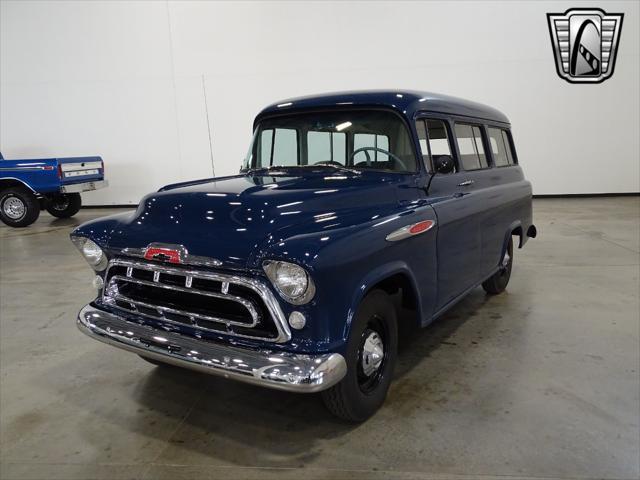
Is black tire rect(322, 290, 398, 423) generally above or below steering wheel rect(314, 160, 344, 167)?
below

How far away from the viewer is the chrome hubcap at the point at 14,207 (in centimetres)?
919

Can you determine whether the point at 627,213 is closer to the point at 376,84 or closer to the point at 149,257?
the point at 376,84

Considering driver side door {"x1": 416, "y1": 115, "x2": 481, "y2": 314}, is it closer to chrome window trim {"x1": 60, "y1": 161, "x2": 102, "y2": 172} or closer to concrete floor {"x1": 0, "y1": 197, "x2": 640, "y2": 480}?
concrete floor {"x1": 0, "y1": 197, "x2": 640, "y2": 480}

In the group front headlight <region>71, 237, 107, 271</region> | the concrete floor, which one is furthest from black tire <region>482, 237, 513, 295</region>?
front headlight <region>71, 237, 107, 271</region>

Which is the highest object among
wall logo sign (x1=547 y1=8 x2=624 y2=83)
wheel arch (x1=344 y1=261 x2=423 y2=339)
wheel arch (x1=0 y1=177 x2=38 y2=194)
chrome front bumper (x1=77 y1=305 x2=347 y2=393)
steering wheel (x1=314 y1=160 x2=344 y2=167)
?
wall logo sign (x1=547 y1=8 x2=624 y2=83)

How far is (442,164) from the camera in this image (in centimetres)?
289

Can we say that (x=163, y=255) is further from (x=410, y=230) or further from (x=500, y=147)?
(x=500, y=147)

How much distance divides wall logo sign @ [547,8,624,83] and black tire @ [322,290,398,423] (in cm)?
999

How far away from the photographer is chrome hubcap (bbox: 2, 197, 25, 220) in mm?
9188

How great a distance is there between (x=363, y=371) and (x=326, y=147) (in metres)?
1.46

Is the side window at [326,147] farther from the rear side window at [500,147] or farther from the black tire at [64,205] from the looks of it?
the black tire at [64,205]

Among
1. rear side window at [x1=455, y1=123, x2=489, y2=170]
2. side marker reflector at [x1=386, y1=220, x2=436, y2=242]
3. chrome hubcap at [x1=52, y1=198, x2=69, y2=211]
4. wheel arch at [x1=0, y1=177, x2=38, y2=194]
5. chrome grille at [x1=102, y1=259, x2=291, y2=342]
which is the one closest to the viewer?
chrome grille at [x1=102, y1=259, x2=291, y2=342]

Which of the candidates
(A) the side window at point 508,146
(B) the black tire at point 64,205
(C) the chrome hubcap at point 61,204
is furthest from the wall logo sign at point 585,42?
(C) the chrome hubcap at point 61,204

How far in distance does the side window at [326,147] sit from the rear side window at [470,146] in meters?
0.93
